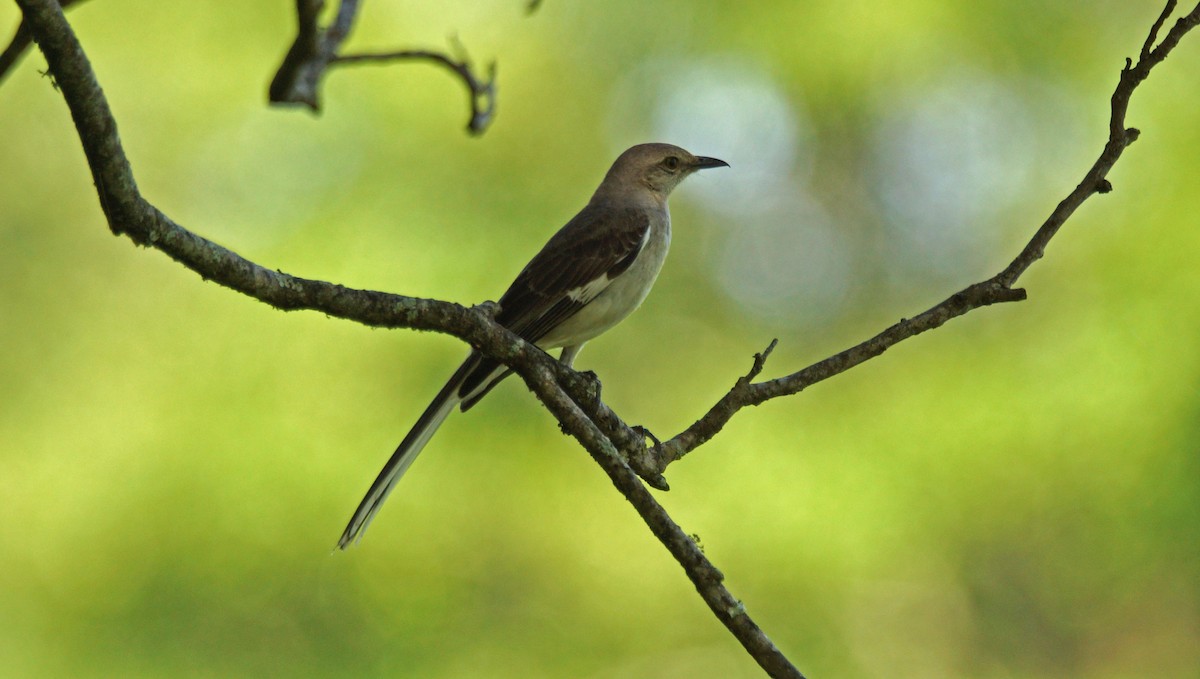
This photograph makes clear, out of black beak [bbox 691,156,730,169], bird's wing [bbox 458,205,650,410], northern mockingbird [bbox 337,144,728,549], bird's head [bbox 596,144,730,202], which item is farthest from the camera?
black beak [bbox 691,156,730,169]

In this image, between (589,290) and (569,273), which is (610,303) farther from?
(569,273)

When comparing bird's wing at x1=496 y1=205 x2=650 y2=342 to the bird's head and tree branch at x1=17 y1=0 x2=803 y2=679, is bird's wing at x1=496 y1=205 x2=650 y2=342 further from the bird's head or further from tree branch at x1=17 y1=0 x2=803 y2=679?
tree branch at x1=17 y1=0 x2=803 y2=679

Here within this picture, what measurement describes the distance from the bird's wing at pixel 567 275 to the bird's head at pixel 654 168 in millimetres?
848

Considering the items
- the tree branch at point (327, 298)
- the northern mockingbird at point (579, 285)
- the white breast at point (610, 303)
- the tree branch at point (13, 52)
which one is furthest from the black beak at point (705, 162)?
the tree branch at point (13, 52)

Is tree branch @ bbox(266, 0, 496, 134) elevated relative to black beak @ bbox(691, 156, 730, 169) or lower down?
lower down

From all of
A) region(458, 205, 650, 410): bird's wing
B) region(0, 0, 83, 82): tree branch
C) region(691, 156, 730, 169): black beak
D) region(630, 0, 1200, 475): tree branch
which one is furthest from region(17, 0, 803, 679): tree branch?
region(691, 156, 730, 169): black beak

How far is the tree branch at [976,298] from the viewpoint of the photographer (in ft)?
10.00

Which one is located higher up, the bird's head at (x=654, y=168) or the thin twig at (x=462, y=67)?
the bird's head at (x=654, y=168)

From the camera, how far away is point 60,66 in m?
2.43

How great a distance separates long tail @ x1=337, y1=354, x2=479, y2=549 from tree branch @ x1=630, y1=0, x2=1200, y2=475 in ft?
3.82

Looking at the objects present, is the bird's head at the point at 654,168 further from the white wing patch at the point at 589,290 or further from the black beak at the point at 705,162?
the white wing patch at the point at 589,290

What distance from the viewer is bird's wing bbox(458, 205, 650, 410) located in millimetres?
5207

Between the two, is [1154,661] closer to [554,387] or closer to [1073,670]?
[1073,670]

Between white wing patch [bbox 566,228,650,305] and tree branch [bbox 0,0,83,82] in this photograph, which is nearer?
tree branch [bbox 0,0,83,82]
